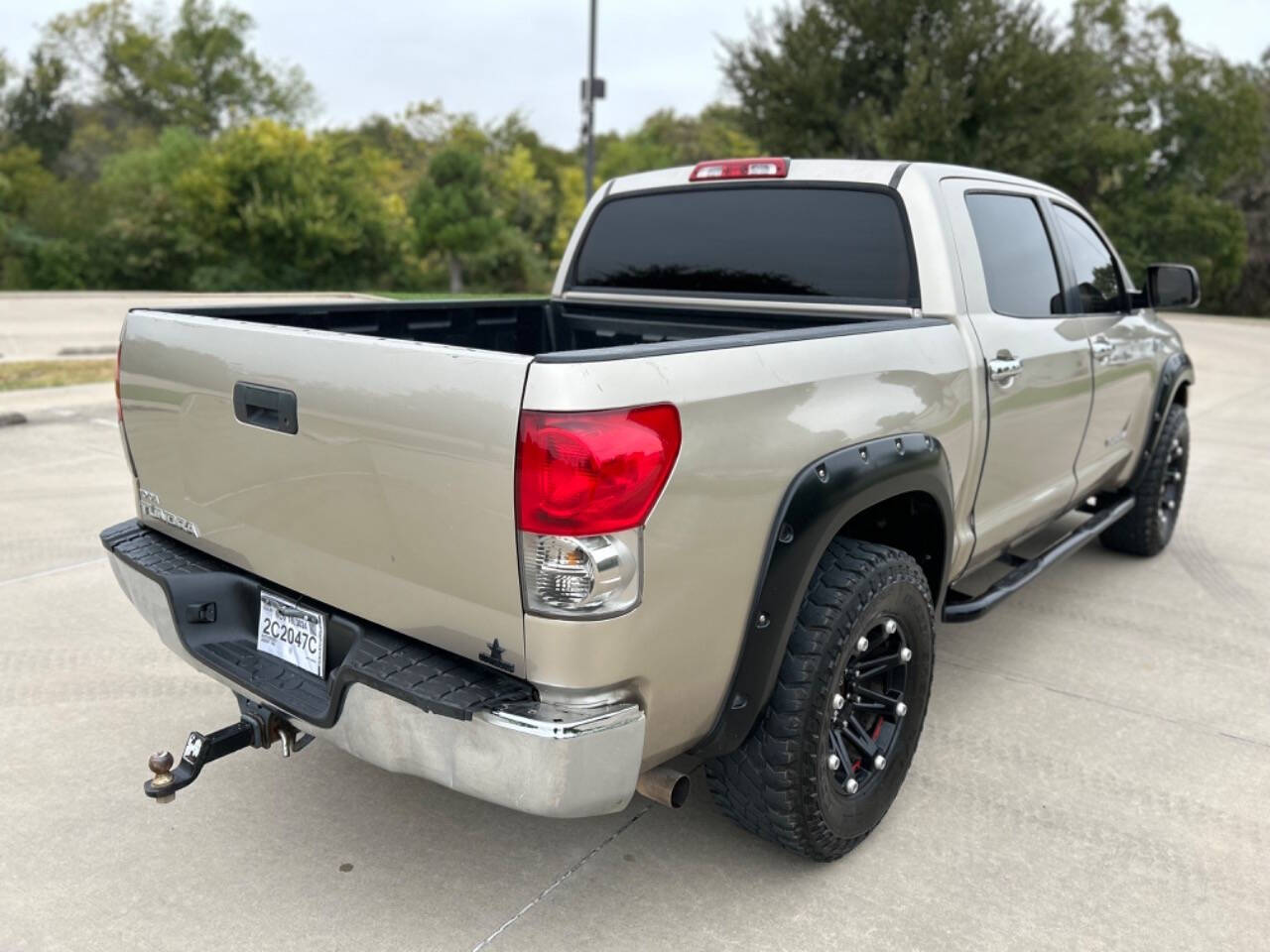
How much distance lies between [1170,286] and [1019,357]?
1.86 meters

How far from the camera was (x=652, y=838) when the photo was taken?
2883 millimetres

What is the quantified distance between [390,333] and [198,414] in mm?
1168

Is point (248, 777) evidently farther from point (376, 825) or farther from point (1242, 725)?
point (1242, 725)

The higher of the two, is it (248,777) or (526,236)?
(526,236)

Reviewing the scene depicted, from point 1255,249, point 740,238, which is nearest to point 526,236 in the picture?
point 1255,249

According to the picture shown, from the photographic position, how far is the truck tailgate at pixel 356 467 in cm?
203

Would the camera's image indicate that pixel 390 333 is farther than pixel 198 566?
Yes

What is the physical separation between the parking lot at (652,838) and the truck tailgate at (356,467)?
79cm

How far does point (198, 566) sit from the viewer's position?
277 cm

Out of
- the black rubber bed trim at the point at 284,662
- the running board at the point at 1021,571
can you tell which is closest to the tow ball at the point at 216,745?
the black rubber bed trim at the point at 284,662

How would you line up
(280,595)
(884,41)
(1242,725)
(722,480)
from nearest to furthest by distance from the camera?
(722,480) < (280,595) < (1242,725) < (884,41)

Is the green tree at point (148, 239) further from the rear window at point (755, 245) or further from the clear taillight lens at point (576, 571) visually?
the clear taillight lens at point (576, 571)

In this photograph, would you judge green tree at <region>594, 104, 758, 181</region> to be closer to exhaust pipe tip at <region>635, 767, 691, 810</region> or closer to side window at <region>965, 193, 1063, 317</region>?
side window at <region>965, 193, 1063, 317</region>

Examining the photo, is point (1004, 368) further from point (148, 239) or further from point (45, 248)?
point (45, 248)
